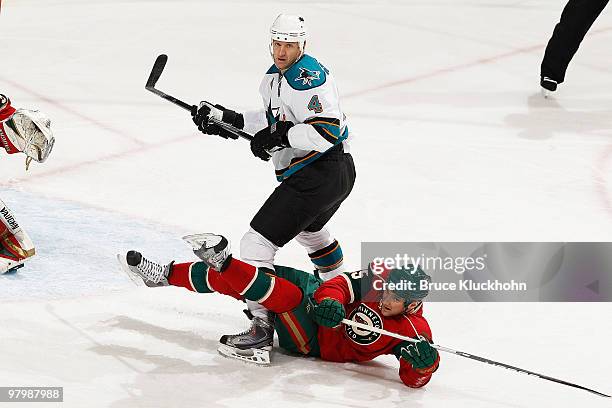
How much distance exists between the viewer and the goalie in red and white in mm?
3635

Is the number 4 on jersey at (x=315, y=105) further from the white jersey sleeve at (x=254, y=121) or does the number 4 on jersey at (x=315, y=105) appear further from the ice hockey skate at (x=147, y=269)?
the ice hockey skate at (x=147, y=269)

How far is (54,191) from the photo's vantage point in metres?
4.57

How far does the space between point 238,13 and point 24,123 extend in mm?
3991

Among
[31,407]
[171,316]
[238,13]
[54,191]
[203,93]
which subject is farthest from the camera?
[238,13]

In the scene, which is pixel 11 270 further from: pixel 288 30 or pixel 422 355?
pixel 422 355

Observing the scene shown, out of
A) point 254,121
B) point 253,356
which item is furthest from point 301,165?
point 253,356

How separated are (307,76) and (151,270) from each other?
2.41 ft

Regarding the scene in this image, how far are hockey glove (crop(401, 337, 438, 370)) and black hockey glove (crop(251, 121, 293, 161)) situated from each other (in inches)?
28.6

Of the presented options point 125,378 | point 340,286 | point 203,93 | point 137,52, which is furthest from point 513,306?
point 137,52

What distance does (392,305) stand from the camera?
313 cm

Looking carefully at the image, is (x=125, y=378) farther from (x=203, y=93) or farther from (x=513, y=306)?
(x=203, y=93)

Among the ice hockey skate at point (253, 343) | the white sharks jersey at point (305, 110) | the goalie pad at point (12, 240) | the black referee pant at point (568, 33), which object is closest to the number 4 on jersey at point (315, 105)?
the white sharks jersey at point (305, 110)

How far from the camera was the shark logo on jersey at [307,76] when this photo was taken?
10.8 feet

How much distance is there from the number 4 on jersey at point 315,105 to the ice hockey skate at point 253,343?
605mm
